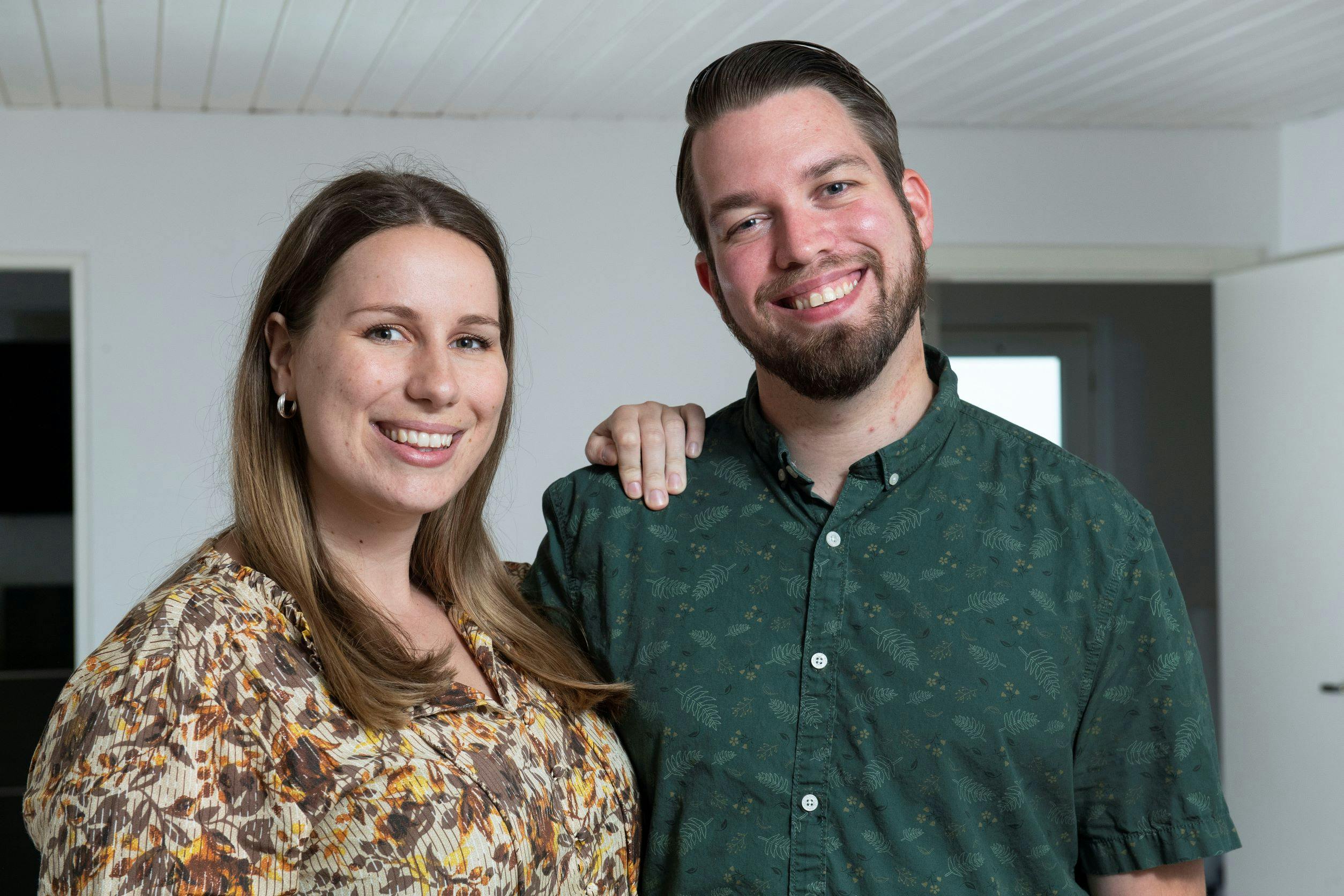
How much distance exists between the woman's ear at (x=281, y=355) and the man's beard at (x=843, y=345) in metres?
0.57

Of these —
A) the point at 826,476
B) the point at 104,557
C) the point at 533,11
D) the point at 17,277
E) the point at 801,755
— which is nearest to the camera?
the point at 801,755

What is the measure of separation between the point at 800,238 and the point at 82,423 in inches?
120

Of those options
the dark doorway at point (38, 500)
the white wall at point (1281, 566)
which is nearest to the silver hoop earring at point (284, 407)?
the white wall at point (1281, 566)

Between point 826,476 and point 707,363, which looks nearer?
point 826,476

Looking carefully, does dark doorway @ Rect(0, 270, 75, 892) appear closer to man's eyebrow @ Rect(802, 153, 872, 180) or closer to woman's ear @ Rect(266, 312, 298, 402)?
woman's ear @ Rect(266, 312, 298, 402)

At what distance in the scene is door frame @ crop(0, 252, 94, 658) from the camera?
3.75 m

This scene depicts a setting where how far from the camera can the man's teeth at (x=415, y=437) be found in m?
1.42

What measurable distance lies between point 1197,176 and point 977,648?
11.5 feet

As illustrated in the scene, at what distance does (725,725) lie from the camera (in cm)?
144

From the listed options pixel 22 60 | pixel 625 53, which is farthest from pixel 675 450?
pixel 22 60

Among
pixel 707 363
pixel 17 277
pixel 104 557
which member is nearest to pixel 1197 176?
pixel 707 363

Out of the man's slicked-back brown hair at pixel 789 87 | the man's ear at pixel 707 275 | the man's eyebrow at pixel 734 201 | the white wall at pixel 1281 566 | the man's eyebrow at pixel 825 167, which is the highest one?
the man's slicked-back brown hair at pixel 789 87

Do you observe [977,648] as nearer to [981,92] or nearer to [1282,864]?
[981,92]

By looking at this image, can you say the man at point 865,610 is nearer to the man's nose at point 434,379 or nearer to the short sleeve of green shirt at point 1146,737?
the short sleeve of green shirt at point 1146,737
